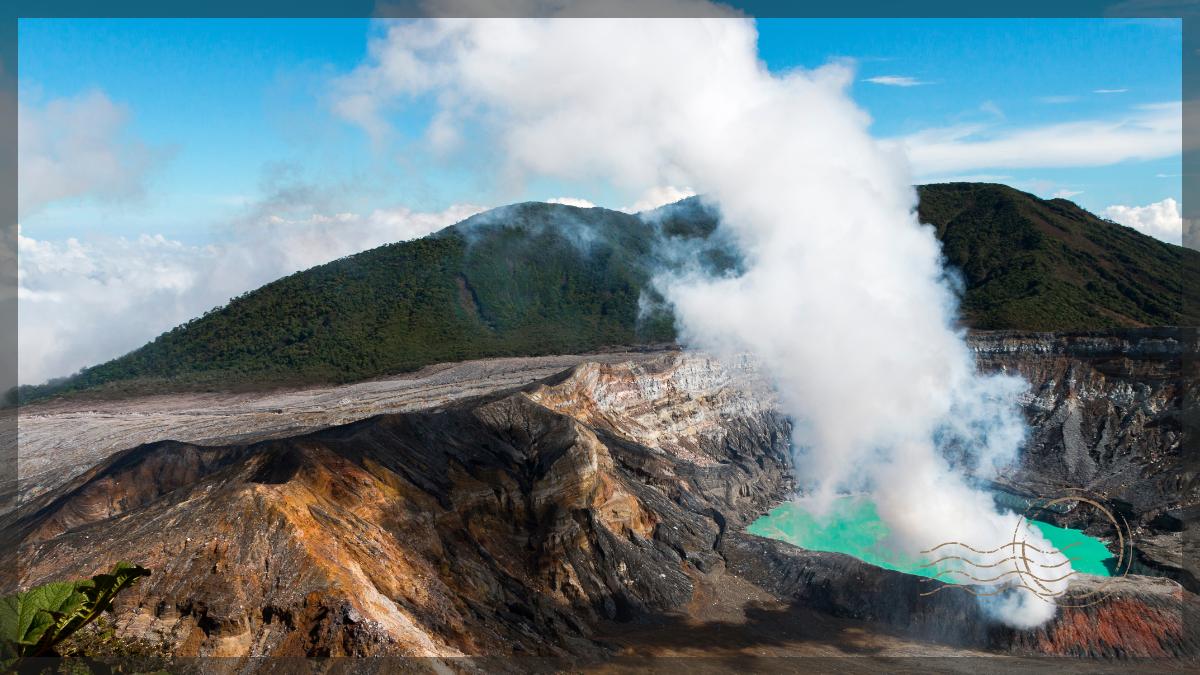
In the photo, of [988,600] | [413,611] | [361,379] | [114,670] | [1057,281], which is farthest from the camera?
[1057,281]

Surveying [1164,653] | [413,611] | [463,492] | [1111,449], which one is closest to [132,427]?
[463,492]

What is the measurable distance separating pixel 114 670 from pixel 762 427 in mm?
64243

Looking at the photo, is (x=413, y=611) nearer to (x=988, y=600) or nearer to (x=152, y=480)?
(x=152, y=480)

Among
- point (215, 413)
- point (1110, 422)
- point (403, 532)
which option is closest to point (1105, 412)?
point (1110, 422)

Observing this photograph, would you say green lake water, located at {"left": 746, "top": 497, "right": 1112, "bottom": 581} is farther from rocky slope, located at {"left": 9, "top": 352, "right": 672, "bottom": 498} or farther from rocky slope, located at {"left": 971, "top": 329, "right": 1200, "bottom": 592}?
rocky slope, located at {"left": 9, "top": 352, "right": 672, "bottom": 498}

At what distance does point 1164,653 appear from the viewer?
33.2 meters

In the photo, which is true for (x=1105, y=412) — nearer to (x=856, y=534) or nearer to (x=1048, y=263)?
(x=856, y=534)

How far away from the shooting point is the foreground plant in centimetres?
710

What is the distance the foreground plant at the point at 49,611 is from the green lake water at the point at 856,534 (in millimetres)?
47921

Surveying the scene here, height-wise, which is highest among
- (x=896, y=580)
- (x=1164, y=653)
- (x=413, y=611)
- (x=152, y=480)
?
(x=152, y=480)

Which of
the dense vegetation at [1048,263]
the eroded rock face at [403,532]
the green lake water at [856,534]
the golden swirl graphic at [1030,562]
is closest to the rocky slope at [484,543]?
the eroded rock face at [403,532]

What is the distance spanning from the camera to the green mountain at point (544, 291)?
94.6 m

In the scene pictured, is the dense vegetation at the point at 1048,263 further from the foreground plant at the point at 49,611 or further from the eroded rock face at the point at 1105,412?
the foreground plant at the point at 49,611

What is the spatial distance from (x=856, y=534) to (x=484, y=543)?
3115cm
